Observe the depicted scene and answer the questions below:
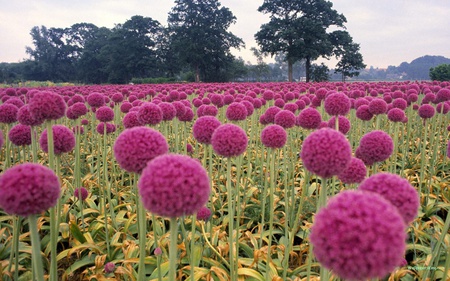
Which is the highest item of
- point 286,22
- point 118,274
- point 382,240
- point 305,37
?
point 286,22

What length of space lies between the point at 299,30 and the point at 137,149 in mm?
60373

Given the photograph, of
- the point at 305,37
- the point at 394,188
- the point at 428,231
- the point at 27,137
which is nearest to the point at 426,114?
the point at 428,231

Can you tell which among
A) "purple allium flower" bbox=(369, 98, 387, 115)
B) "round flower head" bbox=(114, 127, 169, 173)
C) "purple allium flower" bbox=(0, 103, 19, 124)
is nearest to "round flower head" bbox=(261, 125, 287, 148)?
"round flower head" bbox=(114, 127, 169, 173)

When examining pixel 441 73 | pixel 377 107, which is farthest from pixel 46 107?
pixel 441 73

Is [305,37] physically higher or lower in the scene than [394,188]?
higher

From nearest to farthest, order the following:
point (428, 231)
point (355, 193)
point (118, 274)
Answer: point (355, 193)
point (118, 274)
point (428, 231)

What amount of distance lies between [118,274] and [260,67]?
11367cm

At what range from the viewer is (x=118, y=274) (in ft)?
12.5

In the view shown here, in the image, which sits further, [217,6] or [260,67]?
[260,67]

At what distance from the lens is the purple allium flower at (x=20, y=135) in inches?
159

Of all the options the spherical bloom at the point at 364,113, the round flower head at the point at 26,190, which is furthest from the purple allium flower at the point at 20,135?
the spherical bloom at the point at 364,113

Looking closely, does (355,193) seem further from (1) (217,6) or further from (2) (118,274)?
(1) (217,6)

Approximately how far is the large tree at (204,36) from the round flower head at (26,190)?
68447 millimetres

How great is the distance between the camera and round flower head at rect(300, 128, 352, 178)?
7.06 ft
